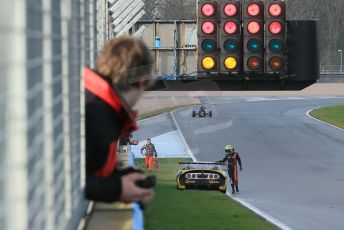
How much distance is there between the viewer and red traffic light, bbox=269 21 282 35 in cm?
1150

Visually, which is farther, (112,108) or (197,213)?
(197,213)

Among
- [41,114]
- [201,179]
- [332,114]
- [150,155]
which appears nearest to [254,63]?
[41,114]

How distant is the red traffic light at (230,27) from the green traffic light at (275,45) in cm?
46

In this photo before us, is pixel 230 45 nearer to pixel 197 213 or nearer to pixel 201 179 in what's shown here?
pixel 197 213

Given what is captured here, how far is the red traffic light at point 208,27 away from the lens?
1157 centimetres

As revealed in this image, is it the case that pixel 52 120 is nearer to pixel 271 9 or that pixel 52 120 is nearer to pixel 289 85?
pixel 271 9

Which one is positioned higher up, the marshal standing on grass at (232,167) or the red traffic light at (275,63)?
the red traffic light at (275,63)

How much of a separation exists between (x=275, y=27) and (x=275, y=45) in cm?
22

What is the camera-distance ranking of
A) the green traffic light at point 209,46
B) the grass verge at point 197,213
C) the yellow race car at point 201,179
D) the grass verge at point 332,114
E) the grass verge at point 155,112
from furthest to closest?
the grass verge at point 155,112
the grass verge at point 332,114
the yellow race car at point 201,179
the grass verge at point 197,213
the green traffic light at point 209,46

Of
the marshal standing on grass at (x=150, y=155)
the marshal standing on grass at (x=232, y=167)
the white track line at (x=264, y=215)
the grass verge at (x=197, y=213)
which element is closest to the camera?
the grass verge at (x=197, y=213)

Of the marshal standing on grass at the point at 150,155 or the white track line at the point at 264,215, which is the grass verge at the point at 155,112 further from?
the white track line at the point at 264,215

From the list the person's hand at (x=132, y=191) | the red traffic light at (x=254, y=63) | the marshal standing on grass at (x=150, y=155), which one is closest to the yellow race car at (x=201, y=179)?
the marshal standing on grass at (x=150, y=155)

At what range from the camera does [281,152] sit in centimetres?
4497

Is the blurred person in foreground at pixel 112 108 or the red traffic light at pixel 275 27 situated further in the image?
the red traffic light at pixel 275 27
